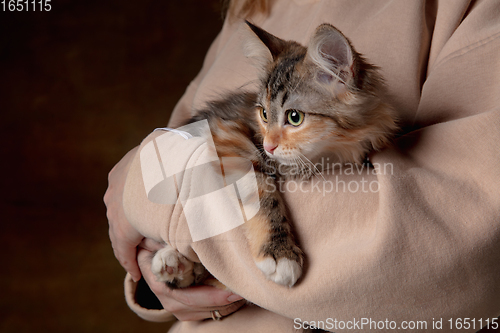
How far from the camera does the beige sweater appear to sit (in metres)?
0.64

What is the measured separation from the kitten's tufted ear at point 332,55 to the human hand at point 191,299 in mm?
556

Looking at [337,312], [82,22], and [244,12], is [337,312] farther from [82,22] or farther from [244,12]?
[82,22]

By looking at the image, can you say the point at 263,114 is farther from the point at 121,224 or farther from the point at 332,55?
the point at 121,224

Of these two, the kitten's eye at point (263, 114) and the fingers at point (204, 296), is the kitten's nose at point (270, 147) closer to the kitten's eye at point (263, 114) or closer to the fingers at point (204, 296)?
the kitten's eye at point (263, 114)

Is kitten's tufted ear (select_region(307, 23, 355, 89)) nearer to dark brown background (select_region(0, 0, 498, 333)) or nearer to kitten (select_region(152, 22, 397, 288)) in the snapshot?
kitten (select_region(152, 22, 397, 288))

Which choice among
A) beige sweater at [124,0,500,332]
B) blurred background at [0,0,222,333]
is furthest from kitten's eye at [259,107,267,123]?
blurred background at [0,0,222,333]

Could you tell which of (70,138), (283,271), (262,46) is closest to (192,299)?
(283,271)

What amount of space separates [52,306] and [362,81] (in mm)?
1749

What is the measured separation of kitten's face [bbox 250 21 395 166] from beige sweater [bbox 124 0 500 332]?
0.28ft

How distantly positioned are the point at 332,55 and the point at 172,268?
0.62m

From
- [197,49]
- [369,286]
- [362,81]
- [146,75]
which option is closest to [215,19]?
[197,49]

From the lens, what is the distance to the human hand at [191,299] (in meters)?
0.91

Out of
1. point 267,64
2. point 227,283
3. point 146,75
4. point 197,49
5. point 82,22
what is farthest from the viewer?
point 197,49

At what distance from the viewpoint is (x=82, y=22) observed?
5.76 feet
